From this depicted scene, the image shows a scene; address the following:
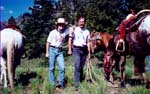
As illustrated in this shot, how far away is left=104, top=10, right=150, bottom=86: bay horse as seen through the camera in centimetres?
823

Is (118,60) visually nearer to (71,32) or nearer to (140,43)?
(140,43)

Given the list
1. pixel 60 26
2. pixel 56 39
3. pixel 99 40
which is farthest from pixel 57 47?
pixel 99 40

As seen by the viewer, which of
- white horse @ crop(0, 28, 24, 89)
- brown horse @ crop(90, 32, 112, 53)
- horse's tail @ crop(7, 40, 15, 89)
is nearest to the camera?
horse's tail @ crop(7, 40, 15, 89)

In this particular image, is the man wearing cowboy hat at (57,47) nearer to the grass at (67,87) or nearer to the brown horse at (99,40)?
the grass at (67,87)

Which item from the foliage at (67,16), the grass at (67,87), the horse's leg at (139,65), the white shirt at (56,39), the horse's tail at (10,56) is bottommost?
the grass at (67,87)

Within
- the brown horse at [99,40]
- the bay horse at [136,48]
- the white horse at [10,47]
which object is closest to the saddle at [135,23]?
the bay horse at [136,48]

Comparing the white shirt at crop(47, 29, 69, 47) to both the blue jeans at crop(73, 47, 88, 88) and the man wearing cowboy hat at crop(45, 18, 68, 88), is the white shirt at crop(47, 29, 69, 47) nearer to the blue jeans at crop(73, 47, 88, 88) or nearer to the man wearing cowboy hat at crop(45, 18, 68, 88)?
the man wearing cowboy hat at crop(45, 18, 68, 88)

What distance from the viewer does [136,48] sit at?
8.80 meters

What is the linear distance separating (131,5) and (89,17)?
4849 millimetres

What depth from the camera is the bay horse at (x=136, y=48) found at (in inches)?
324

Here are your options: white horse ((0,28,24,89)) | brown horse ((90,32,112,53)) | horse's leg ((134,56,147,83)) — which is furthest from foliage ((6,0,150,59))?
white horse ((0,28,24,89))

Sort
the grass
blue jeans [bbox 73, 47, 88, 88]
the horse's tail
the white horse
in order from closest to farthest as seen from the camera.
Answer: the grass, the horse's tail, the white horse, blue jeans [bbox 73, 47, 88, 88]

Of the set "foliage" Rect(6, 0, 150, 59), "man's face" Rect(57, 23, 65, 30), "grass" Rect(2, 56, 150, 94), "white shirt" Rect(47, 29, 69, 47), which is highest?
"foliage" Rect(6, 0, 150, 59)

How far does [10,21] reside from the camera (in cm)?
919
